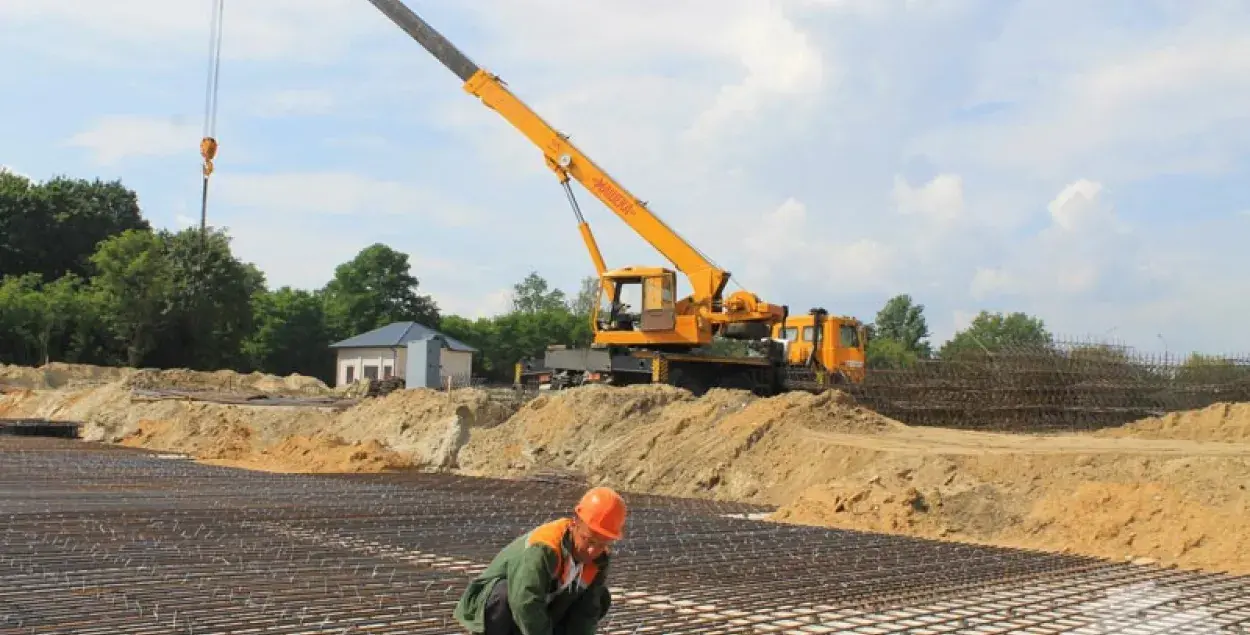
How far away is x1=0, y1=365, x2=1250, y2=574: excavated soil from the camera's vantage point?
9477 mm

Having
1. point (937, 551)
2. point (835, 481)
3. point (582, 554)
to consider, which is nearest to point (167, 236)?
point (835, 481)

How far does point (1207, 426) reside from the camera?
18.5 m

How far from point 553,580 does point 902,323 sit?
214 feet

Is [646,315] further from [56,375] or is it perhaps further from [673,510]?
[56,375]

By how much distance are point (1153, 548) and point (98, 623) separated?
7762 mm

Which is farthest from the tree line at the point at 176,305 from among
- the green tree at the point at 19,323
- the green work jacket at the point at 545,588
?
the green work jacket at the point at 545,588

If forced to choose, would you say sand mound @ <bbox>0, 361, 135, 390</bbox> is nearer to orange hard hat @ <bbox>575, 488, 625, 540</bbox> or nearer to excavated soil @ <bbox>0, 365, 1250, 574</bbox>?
excavated soil @ <bbox>0, 365, 1250, 574</bbox>

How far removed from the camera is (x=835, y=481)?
460 inches

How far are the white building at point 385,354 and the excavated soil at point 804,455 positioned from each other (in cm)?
1753

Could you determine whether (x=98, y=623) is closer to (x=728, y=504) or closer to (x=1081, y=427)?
(x=728, y=504)

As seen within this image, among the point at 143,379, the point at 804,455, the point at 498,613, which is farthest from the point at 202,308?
the point at 498,613

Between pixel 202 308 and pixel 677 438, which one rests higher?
pixel 202 308

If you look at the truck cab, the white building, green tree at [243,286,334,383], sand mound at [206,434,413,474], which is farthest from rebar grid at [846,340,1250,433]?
green tree at [243,286,334,383]

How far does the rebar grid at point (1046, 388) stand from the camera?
2172cm
